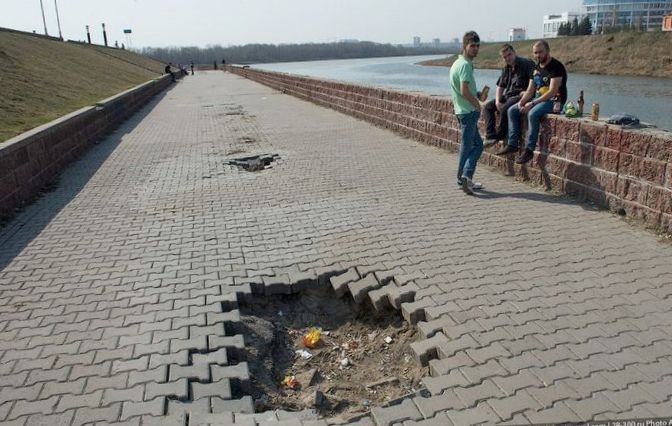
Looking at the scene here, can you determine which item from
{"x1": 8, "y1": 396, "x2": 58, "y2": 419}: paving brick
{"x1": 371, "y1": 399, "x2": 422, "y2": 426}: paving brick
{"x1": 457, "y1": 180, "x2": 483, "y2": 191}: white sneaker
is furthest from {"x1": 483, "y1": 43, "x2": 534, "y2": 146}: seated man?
{"x1": 8, "y1": 396, "x2": 58, "y2": 419}: paving brick

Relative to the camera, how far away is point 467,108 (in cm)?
666

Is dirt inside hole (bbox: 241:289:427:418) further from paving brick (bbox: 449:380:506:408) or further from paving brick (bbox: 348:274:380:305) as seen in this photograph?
paving brick (bbox: 449:380:506:408)

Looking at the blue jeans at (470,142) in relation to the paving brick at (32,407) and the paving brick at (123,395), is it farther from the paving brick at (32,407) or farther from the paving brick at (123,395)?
the paving brick at (32,407)

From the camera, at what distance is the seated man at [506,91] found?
7074mm

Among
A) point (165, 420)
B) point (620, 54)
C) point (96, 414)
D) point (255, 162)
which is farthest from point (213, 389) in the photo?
point (620, 54)

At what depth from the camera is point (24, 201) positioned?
712 centimetres

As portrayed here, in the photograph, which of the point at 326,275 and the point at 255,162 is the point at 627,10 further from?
the point at 326,275

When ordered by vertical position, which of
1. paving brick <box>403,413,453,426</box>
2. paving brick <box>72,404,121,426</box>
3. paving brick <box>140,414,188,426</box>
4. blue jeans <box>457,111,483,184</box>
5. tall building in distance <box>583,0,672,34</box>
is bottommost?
paving brick <box>403,413,453,426</box>

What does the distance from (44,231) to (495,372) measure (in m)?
4.81

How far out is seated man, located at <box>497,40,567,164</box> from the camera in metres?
6.63

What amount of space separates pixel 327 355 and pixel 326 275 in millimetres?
882

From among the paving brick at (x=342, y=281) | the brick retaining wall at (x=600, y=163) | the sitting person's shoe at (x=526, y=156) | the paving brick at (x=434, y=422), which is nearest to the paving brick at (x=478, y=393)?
the paving brick at (x=434, y=422)

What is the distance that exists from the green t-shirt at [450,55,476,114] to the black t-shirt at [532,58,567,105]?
0.81 metres

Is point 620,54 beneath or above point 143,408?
above
